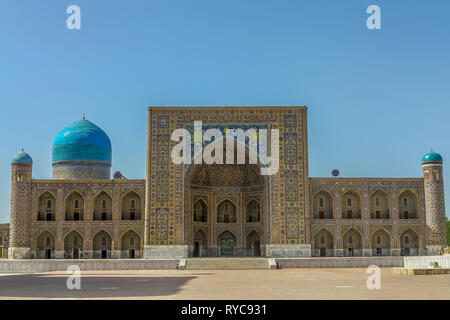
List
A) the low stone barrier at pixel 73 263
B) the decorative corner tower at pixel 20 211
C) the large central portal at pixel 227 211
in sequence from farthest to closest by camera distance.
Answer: the large central portal at pixel 227 211 → the decorative corner tower at pixel 20 211 → the low stone barrier at pixel 73 263

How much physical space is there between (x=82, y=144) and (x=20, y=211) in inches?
276

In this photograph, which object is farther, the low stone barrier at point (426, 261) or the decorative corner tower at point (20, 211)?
the decorative corner tower at point (20, 211)

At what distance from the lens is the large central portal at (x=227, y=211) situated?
35.6 metres

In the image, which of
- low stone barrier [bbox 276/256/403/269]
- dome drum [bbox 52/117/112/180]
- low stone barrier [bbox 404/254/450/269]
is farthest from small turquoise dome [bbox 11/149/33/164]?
low stone barrier [bbox 404/254/450/269]

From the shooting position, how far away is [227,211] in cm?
Result: 3653

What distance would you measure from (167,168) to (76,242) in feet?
24.2

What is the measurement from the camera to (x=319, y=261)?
2759 cm

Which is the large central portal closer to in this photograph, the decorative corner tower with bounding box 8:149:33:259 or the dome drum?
the dome drum

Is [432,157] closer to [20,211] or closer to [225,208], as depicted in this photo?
[225,208]

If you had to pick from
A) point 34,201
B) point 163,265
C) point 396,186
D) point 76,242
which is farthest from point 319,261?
point 34,201

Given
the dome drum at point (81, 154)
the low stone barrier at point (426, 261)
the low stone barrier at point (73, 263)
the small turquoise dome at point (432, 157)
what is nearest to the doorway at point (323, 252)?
the small turquoise dome at point (432, 157)

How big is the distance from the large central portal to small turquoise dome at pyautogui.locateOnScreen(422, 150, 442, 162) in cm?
1000

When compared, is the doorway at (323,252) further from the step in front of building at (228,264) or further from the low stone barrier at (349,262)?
the low stone barrier at (349,262)

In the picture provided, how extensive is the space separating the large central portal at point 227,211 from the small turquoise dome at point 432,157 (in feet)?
32.8
